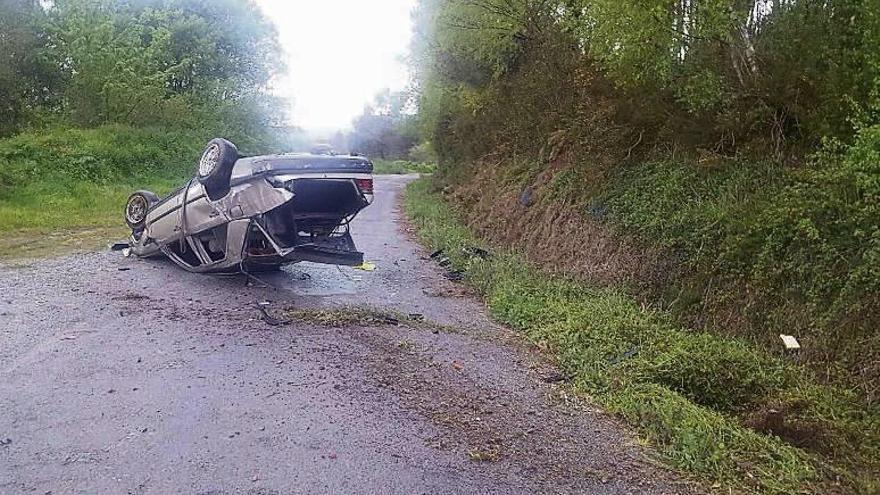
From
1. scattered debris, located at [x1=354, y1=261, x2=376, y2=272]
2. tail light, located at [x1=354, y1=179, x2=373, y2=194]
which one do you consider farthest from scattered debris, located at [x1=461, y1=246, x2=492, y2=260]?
tail light, located at [x1=354, y1=179, x2=373, y2=194]

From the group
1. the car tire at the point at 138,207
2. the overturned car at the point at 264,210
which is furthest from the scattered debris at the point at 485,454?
the car tire at the point at 138,207

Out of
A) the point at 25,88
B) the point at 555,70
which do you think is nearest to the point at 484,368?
the point at 555,70

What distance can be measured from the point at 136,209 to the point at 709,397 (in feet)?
31.9

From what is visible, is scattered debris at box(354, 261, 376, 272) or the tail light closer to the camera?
the tail light

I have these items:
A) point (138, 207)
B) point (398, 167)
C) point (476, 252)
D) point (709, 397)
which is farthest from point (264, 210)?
point (398, 167)

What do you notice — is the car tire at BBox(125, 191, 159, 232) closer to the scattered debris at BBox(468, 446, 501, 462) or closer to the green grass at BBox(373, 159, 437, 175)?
the scattered debris at BBox(468, 446, 501, 462)

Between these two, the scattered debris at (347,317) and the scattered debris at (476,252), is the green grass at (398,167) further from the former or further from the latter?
the scattered debris at (347,317)

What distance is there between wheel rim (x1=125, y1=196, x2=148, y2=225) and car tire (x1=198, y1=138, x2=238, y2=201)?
10.1 feet

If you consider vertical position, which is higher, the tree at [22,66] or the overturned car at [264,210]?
the tree at [22,66]

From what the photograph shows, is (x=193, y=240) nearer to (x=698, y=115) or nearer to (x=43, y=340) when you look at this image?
(x=43, y=340)

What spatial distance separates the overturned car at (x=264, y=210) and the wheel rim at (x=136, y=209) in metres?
1.65

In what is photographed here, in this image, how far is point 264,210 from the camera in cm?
871

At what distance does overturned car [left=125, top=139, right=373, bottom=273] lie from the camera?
28.7 feet

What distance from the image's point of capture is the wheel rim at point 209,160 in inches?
363
